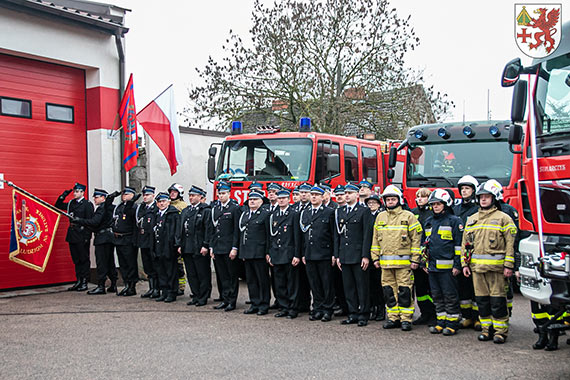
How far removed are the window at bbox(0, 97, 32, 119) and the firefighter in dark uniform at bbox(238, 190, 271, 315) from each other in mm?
5222

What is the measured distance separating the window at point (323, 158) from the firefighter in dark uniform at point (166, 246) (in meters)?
2.64

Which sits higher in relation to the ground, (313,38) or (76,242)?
(313,38)

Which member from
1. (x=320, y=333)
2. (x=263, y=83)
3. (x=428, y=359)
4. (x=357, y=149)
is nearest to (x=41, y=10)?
(x=357, y=149)

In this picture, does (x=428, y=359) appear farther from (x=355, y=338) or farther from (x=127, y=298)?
(x=127, y=298)

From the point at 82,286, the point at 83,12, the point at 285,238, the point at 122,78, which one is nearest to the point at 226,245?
the point at 285,238

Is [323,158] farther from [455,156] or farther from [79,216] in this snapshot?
[79,216]

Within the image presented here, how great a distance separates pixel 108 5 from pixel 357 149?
242 inches

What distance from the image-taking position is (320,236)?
855 centimetres

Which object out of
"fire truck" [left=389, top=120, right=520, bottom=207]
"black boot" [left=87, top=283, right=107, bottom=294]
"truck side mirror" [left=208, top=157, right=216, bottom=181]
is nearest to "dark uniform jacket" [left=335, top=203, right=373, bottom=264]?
"fire truck" [left=389, top=120, right=520, bottom=207]

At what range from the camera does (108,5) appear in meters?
12.7

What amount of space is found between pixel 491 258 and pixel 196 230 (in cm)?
488

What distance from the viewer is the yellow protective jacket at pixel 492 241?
267 inches

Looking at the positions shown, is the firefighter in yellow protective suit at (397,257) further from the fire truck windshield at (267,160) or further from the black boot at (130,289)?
the black boot at (130,289)

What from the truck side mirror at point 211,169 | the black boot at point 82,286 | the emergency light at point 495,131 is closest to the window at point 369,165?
the emergency light at point 495,131
